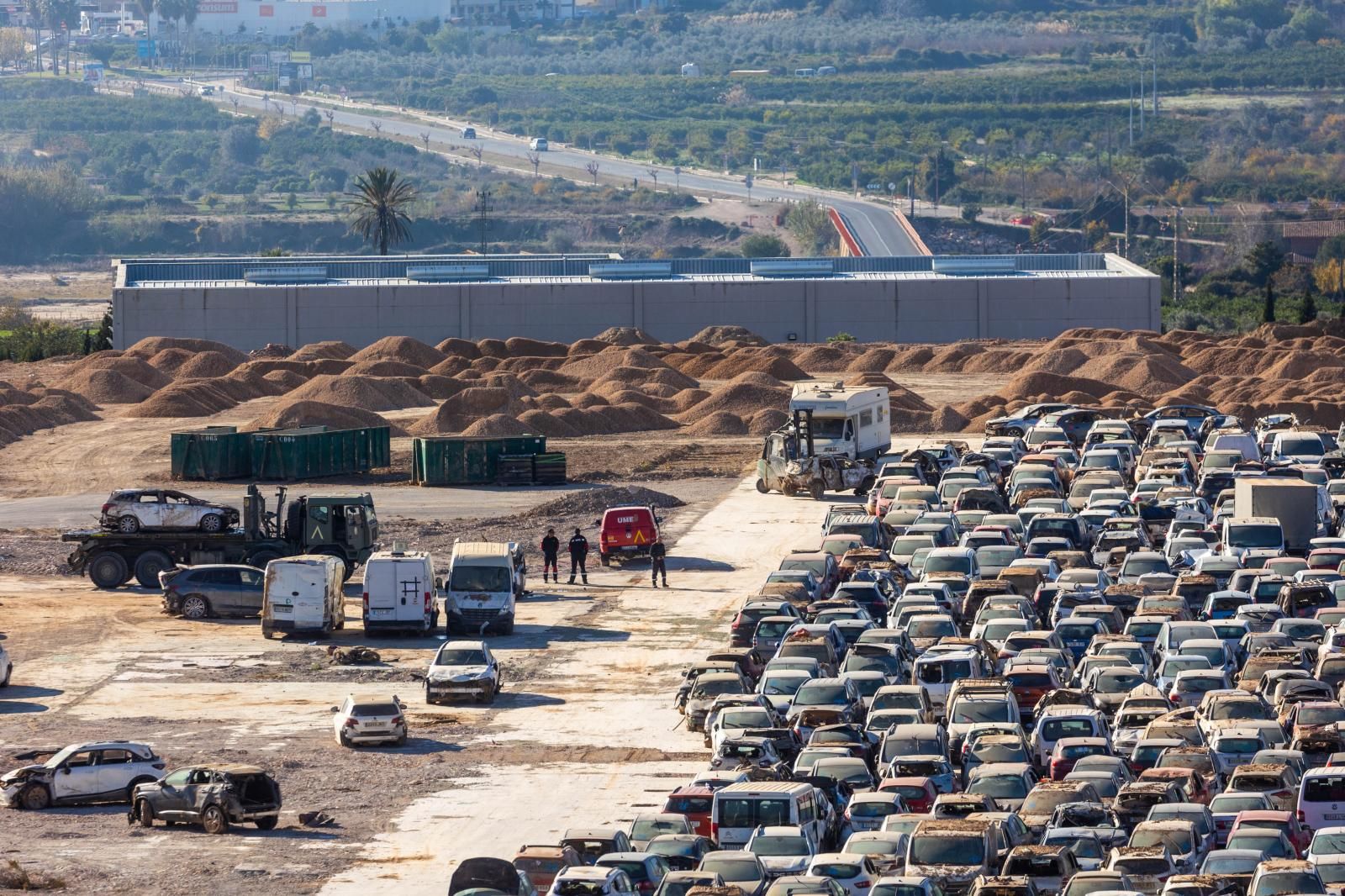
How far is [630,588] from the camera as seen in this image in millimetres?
47594

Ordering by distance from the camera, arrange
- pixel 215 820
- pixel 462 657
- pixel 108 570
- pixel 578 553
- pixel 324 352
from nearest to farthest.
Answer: pixel 215 820 → pixel 462 657 → pixel 108 570 → pixel 578 553 → pixel 324 352

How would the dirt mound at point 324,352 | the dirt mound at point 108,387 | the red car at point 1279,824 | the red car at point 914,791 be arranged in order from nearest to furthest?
1. the red car at point 1279,824
2. the red car at point 914,791
3. the dirt mound at point 108,387
4. the dirt mound at point 324,352

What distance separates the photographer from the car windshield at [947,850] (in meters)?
23.5

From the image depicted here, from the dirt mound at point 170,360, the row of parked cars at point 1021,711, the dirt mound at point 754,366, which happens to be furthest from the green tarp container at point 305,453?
the dirt mound at point 170,360

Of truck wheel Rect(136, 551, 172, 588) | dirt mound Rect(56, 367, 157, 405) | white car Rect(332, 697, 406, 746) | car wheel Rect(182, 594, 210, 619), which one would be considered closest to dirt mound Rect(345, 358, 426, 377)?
Result: dirt mound Rect(56, 367, 157, 405)

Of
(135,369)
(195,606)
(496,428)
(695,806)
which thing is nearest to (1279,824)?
(695,806)

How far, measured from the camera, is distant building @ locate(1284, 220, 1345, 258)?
188 m

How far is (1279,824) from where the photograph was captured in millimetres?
24516

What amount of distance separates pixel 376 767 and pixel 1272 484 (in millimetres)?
22531

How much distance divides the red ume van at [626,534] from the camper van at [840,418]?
949cm

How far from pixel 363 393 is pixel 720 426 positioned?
1407 cm

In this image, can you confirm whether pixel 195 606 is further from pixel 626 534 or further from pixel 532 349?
pixel 532 349

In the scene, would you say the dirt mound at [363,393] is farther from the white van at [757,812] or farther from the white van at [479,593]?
the white van at [757,812]

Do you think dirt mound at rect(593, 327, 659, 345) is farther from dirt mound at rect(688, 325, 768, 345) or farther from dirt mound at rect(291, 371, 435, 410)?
dirt mound at rect(291, 371, 435, 410)
